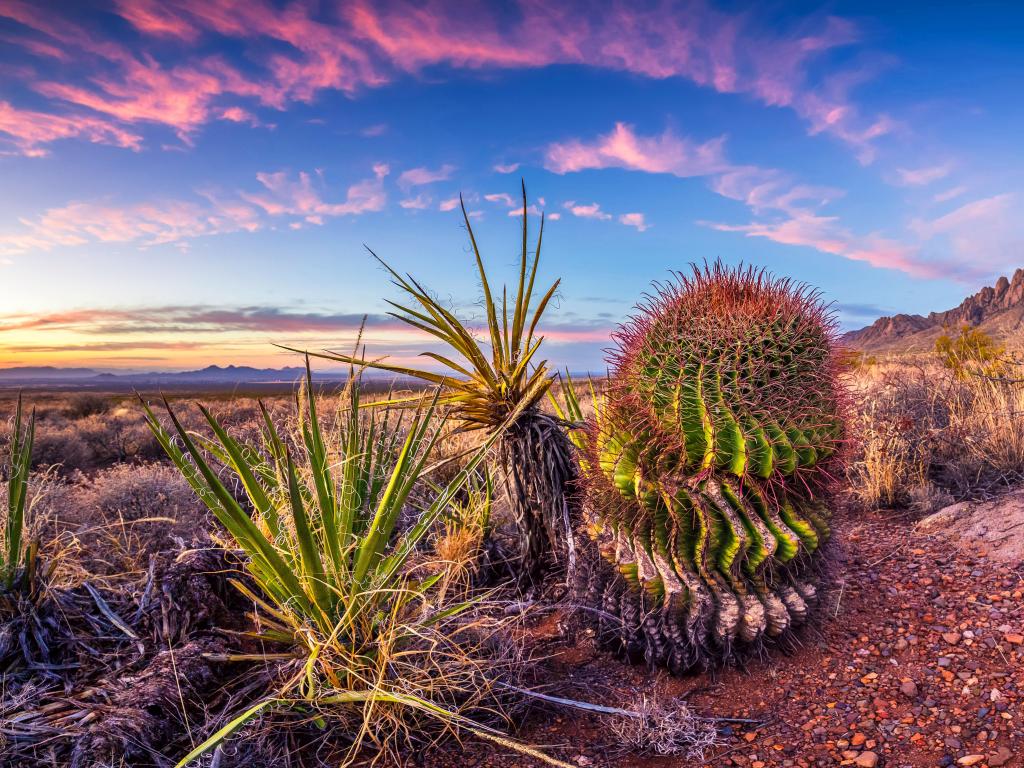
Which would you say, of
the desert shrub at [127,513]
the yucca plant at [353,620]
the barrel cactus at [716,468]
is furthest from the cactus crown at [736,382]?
the desert shrub at [127,513]

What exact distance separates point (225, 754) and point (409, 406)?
2.03 m

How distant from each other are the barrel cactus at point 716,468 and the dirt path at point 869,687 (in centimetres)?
22

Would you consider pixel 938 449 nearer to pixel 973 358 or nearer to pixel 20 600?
pixel 973 358

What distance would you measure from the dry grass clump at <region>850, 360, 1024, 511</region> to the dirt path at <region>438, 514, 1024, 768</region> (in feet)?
4.61

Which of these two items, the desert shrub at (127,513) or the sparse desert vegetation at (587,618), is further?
the desert shrub at (127,513)

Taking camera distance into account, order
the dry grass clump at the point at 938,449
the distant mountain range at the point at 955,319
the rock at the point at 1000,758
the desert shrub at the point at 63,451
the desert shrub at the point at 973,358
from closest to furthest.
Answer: the rock at the point at 1000,758 → the dry grass clump at the point at 938,449 → the desert shrub at the point at 973,358 → the desert shrub at the point at 63,451 → the distant mountain range at the point at 955,319

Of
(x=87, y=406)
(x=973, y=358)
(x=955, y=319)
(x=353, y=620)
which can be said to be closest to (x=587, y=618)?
(x=353, y=620)

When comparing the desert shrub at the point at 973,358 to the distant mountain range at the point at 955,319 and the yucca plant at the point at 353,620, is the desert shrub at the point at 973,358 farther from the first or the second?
the distant mountain range at the point at 955,319

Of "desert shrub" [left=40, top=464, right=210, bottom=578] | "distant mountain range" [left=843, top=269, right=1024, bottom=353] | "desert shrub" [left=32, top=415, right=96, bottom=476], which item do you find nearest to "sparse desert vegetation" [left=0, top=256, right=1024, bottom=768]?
"desert shrub" [left=40, top=464, right=210, bottom=578]

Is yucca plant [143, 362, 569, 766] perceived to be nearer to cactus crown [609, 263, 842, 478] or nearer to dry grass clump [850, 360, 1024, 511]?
cactus crown [609, 263, 842, 478]

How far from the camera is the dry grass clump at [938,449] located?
18.7 ft

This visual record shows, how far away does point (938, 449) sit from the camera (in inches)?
250

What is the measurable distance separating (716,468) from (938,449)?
4344 millimetres

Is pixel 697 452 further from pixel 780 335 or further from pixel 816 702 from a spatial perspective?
pixel 816 702
